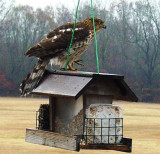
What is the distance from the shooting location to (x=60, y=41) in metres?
5.60

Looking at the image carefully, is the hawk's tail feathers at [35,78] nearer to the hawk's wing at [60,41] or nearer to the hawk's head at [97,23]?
the hawk's wing at [60,41]

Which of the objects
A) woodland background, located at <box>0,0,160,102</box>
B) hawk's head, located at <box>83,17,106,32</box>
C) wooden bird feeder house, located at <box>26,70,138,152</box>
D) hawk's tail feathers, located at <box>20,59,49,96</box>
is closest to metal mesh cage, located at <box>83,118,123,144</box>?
wooden bird feeder house, located at <box>26,70,138,152</box>

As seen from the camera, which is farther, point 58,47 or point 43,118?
point 43,118

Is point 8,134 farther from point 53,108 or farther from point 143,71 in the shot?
point 143,71

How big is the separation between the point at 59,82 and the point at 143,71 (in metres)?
56.3

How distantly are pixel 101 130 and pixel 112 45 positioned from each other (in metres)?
56.8

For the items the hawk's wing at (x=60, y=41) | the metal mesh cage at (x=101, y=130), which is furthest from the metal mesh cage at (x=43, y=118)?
the metal mesh cage at (x=101, y=130)

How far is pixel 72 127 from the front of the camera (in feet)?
17.5

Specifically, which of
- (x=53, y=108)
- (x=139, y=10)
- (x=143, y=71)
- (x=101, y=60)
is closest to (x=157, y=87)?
(x=143, y=71)

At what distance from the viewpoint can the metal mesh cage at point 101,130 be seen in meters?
5.09

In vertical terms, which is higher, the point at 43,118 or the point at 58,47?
the point at 58,47

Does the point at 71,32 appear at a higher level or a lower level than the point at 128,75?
higher

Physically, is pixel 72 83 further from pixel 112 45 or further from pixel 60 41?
pixel 112 45

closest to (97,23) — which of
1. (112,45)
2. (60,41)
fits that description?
(60,41)
